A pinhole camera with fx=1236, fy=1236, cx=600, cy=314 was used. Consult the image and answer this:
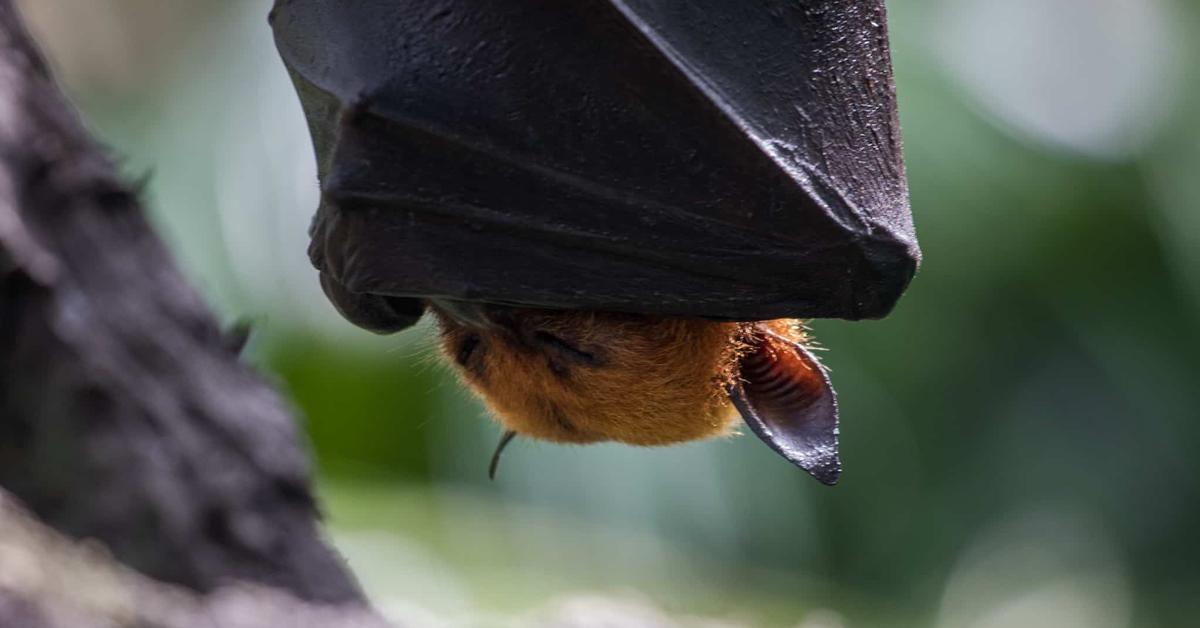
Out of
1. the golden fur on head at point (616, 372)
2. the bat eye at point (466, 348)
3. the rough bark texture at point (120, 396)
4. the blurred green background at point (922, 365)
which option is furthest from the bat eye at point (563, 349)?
the blurred green background at point (922, 365)

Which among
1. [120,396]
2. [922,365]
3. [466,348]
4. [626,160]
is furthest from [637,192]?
[922,365]

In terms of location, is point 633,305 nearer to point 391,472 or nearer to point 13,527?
point 13,527

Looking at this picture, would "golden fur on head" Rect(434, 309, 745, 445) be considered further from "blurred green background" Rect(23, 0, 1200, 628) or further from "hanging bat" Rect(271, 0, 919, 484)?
"blurred green background" Rect(23, 0, 1200, 628)

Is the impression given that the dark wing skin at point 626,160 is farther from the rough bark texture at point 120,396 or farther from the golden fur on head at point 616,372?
the rough bark texture at point 120,396

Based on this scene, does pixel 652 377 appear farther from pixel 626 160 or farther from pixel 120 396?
pixel 120 396

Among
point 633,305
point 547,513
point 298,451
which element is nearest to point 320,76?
point 633,305

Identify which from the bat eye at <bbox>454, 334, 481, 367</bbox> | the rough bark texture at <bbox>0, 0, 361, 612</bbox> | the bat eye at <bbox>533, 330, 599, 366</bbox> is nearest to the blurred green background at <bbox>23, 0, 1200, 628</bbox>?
the rough bark texture at <bbox>0, 0, 361, 612</bbox>
